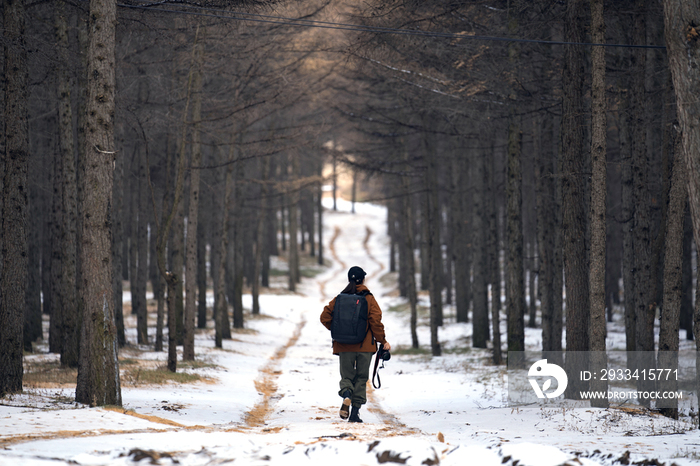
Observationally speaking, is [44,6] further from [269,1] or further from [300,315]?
[300,315]

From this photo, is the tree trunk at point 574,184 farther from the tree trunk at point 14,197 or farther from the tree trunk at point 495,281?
the tree trunk at point 14,197

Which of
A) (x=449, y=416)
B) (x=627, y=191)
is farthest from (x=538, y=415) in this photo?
(x=627, y=191)

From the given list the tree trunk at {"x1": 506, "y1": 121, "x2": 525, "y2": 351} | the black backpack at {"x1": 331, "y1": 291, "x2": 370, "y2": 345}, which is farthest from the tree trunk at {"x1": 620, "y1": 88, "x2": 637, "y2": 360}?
the black backpack at {"x1": 331, "y1": 291, "x2": 370, "y2": 345}

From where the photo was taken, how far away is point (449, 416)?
9.38m

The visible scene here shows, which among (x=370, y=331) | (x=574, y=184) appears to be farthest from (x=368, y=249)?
(x=370, y=331)

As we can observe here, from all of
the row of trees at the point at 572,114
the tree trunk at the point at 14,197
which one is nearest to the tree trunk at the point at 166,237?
the tree trunk at the point at 14,197

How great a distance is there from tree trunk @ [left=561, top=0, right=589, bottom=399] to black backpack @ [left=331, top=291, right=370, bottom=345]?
477 cm

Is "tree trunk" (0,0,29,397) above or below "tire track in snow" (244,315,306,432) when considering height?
above

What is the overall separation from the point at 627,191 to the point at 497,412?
660cm

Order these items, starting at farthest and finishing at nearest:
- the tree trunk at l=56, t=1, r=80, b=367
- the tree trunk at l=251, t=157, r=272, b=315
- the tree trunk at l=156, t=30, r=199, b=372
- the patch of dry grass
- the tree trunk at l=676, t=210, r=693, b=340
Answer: the tree trunk at l=251, t=157, r=272, b=315 → the tree trunk at l=676, t=210, r=693, b=340 → the tree trunk at l=156, t=30, r=199, b=372 → the tree trunk at l=56, t=1, r=80, b=367 → the patch of dry grass

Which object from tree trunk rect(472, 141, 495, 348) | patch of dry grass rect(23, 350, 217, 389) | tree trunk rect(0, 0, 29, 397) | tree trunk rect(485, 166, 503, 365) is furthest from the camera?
tree trunk rect(472, 141, 495, 348)

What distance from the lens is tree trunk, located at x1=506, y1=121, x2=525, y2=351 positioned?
47.0 feet

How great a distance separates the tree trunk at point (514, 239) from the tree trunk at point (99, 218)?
955 cm

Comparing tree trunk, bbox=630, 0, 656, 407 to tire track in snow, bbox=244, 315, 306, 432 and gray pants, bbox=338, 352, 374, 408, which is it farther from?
tire track in snow, bbox=244, 315, 306, 432
